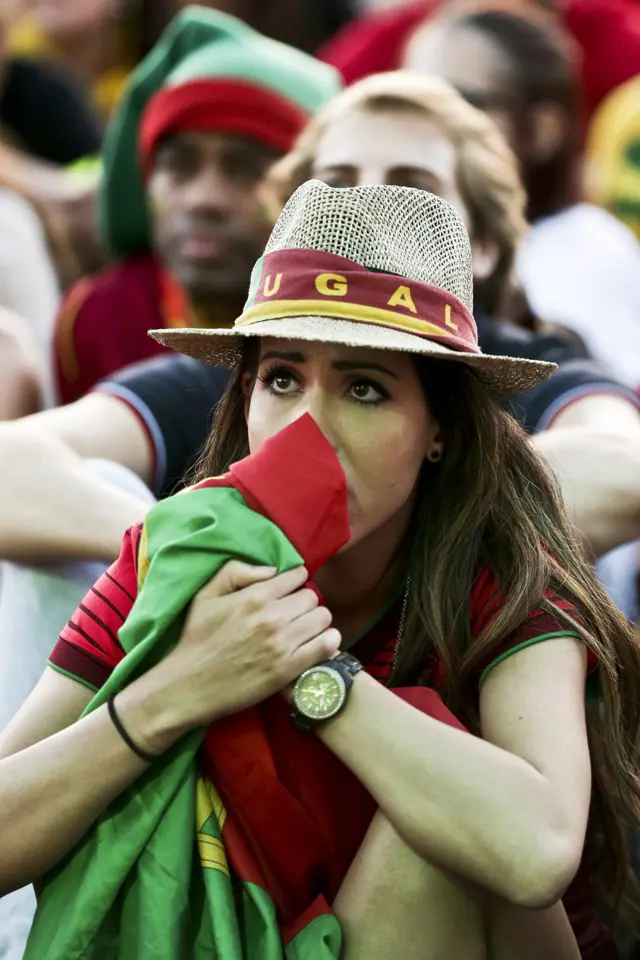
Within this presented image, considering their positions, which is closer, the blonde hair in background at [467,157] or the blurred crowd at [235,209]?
the blurred crowd at [235,209]

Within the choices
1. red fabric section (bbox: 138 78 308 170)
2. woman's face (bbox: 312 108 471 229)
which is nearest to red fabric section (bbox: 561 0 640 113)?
red fabric section (bbox: 138 78 308 170)

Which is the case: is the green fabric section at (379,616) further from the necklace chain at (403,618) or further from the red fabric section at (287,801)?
the red fabric section at (287,801)

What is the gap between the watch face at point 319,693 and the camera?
71.7 inches

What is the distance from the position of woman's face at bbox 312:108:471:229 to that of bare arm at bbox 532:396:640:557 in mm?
844

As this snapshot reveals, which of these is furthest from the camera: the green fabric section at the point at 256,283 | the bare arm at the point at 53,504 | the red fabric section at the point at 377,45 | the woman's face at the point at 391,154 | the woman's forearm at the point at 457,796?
the red fabric section at the point at 377,45

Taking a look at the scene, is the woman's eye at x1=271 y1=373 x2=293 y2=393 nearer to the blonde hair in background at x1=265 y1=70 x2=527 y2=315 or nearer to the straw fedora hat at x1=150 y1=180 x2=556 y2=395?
the straw fedora hat at x1=150 y1=180 x2=556 y2=395

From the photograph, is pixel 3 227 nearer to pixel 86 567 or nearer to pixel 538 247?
pixel 538 247

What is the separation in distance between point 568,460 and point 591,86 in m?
2.86

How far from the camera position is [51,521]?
8.02 ft

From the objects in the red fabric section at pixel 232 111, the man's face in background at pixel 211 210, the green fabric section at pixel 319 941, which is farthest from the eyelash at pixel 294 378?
the red fabric section at pixel 232 111

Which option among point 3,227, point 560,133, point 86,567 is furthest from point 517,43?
point 86,567

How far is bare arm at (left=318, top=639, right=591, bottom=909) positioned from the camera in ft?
5.72

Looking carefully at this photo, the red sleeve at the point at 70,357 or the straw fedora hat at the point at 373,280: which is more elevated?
the straw fedora hat at the point at 373,280

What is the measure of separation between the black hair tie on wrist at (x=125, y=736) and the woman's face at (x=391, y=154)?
66.6 inches
